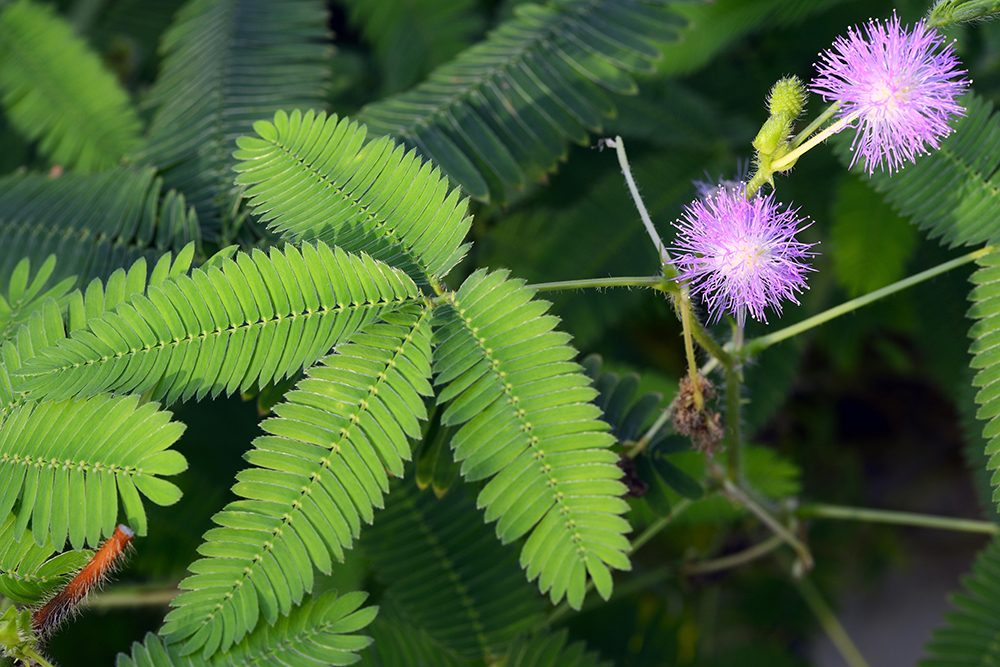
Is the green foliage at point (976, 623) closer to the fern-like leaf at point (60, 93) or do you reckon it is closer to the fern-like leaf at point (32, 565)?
the fern-like leaf at point (32, 565)

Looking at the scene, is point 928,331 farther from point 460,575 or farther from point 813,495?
point 460,575

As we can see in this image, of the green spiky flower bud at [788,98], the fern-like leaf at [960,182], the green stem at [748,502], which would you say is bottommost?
the green stem at [748,502]

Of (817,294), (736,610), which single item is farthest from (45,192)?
(736,610)

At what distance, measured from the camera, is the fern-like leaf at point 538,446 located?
1.06 metres

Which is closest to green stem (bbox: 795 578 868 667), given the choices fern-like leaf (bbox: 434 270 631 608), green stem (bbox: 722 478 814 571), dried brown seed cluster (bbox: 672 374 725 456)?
green stem (bbox: 722 478 814 571)

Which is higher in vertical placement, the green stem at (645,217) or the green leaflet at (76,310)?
the green stem at (645,217)

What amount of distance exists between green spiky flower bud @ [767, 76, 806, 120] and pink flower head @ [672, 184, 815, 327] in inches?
4.8

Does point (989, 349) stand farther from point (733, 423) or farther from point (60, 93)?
point (60, 93)

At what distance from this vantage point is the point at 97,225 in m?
1.62

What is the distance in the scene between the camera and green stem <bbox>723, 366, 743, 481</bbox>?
129 centimetres

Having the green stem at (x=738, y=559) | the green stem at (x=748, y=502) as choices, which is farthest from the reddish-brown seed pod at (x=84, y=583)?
the green stem at (x=738, y=559)

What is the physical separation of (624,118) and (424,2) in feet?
2.99

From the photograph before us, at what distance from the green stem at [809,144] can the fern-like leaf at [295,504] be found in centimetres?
61

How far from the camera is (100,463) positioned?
3.62 feet
